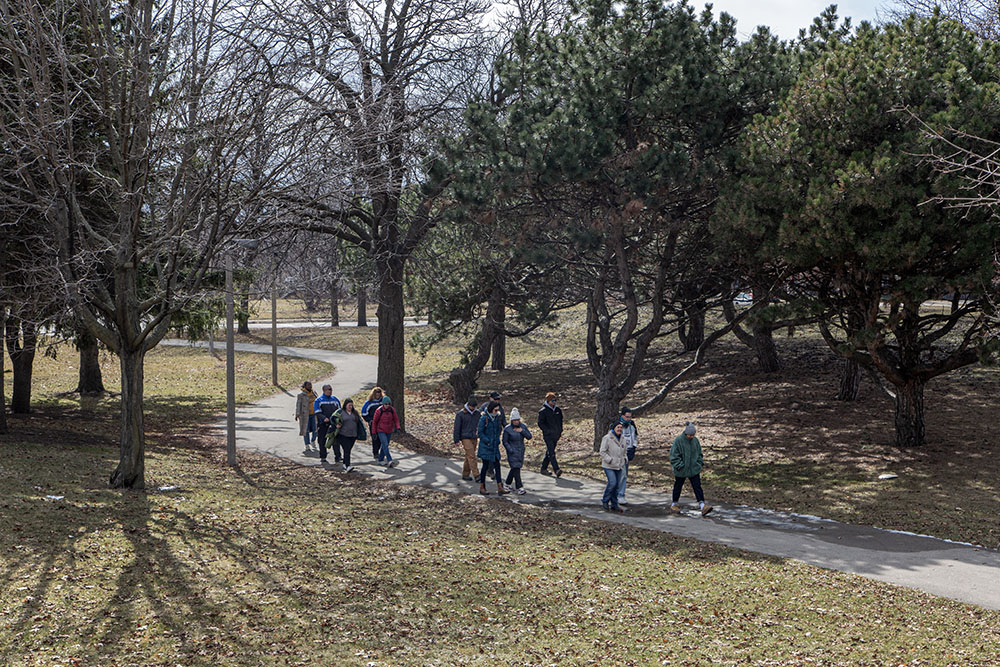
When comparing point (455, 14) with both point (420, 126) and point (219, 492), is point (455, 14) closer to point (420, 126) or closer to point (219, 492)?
point (420, 126)

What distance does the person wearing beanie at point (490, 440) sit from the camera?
1462 centimetres

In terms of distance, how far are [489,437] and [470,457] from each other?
1.17 m

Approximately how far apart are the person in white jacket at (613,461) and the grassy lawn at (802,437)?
238 cm

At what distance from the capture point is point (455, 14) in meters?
19.1

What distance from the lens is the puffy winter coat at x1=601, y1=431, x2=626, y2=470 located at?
44.1 feet

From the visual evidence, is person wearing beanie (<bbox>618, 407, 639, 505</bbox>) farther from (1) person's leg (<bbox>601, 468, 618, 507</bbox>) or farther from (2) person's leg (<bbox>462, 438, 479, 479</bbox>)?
(2) person's leg (<bbox>462, 438, 479, 479</bbox>)

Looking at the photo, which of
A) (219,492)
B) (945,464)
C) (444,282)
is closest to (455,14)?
(444,282)

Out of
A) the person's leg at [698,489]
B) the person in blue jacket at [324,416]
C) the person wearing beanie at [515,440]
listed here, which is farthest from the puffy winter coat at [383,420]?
the person's leg at [698,489]

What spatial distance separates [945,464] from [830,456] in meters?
2.11

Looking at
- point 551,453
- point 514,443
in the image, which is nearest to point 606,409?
point 551,453

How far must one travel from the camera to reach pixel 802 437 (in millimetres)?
19594

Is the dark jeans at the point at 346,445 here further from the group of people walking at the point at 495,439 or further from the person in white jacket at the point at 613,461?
the person in white jacket at the point at 613,461

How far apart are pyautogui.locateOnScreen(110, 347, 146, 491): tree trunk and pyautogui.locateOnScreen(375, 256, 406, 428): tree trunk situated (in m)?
8.76

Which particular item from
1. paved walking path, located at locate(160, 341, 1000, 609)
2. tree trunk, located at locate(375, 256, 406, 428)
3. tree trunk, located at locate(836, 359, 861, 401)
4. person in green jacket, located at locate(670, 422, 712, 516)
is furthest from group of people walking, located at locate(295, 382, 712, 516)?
tree trunk, located at locate(836, 359, 861, 401)
